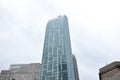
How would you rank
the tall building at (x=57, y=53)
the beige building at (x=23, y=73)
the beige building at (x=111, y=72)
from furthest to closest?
the beige building at (x=23, y=73)
the tall building at (x=57, y=53)
the beige building at (x=111, y=72)

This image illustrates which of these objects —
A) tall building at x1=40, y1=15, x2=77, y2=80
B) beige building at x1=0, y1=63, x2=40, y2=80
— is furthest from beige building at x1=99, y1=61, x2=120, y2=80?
beige building at x1=0, y1=63, x2=40, y2=80

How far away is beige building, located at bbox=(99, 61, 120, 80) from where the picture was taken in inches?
1606

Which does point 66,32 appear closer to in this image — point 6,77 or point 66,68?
point 66,68

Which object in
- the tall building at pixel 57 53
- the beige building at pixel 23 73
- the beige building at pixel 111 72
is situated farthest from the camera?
the beige building at pixel 23 73

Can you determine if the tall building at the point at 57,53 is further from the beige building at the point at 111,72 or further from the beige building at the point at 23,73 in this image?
the beige building at the point at 111,72

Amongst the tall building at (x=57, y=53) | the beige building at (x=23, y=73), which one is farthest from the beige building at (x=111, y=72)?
the beige building at (x=23, y=73)

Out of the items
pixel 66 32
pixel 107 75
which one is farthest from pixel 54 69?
pixel 107 75

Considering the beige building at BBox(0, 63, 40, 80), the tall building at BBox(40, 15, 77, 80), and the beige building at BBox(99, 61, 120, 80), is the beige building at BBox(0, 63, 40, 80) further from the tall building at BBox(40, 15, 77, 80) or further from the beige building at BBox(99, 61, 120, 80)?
the beige building at BBox(99, 61, 120, 80)

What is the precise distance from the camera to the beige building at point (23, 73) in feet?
559

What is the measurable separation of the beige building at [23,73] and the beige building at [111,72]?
428 ft

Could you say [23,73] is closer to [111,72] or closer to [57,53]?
[57,53]

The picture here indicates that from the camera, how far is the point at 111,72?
42062 millimetres

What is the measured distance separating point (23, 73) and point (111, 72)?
462 feet

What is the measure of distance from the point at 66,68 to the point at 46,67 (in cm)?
1741
